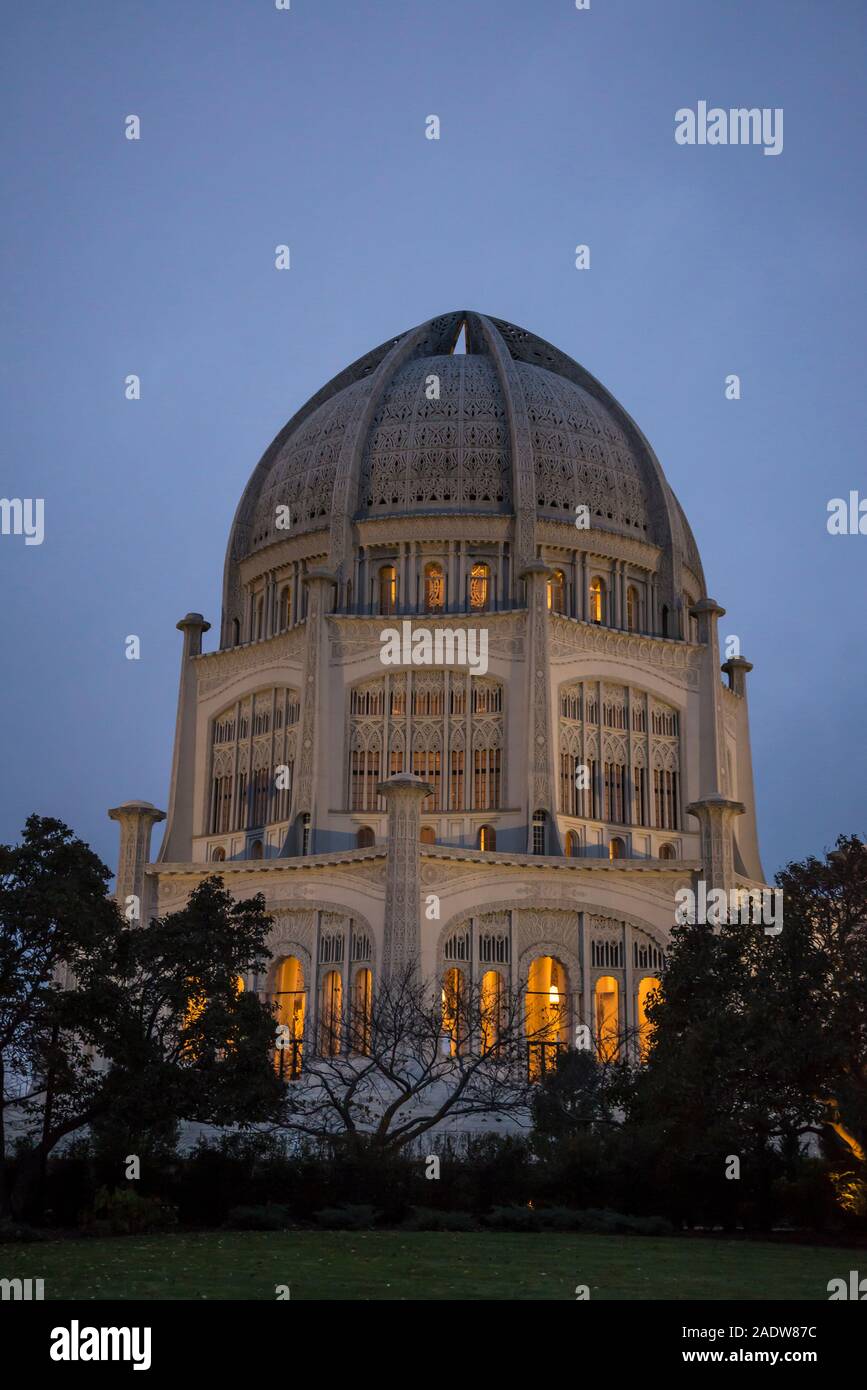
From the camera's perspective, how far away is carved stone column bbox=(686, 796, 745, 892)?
53.9m

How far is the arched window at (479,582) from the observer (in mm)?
63562

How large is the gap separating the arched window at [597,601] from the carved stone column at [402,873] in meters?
16.5

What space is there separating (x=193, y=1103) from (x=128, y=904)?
77.5 ft

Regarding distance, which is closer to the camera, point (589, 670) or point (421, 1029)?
point (421, 1029)

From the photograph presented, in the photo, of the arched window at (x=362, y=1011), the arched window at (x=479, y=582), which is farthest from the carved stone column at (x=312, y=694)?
the arched window at (x=362, y=1011)

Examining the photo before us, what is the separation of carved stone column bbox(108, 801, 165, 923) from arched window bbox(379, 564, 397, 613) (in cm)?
1333

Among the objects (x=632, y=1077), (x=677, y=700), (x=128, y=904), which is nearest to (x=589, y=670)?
(x=677, y=700)

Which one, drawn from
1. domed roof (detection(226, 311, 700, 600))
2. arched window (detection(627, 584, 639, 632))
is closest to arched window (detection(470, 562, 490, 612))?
domed roof (detection(226, 311, 700, 600))

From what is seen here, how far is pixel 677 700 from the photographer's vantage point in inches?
2499

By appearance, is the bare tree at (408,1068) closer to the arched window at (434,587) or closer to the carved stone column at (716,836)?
the carved stone column at (716,836)

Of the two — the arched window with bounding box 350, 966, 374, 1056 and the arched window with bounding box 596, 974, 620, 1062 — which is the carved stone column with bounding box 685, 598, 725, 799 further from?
the arched window with bounding box 350, 966, 374, 1056

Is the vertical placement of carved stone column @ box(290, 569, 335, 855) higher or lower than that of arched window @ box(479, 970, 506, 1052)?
higher
